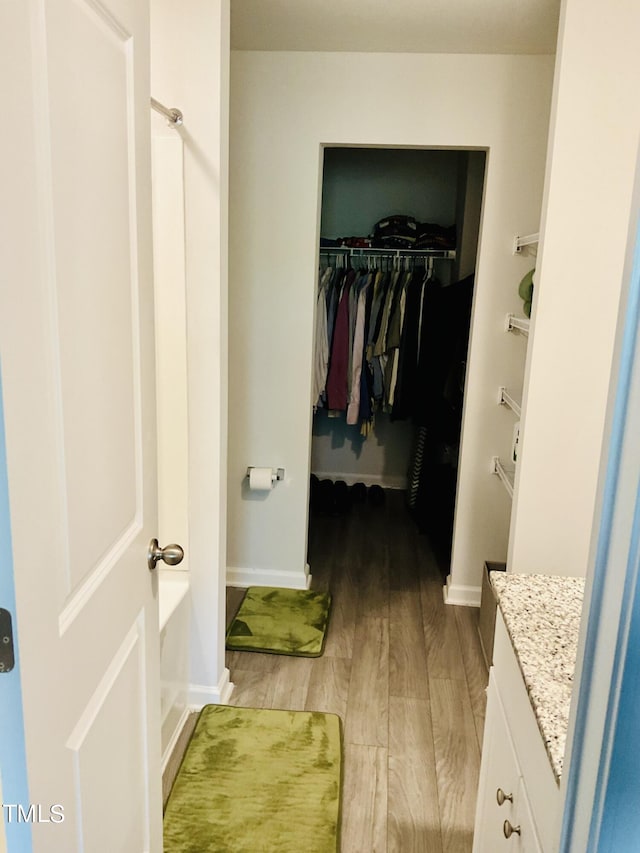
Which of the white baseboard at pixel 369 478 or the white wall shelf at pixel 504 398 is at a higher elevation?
the white wall shelf at pixel 504 398

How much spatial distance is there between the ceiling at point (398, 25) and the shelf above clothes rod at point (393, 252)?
1.46 meters

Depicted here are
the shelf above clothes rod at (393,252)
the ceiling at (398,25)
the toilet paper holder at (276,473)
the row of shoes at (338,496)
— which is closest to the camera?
the ceiling at (398,25)

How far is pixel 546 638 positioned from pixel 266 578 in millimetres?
2278

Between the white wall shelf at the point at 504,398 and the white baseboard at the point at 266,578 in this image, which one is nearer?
the white wall shelf at the point at 504,398

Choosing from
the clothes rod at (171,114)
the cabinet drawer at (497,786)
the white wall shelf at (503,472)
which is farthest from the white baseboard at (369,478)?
the cabinet drawer at (497,786)

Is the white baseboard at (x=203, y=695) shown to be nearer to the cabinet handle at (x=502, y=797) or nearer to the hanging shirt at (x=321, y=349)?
the cabinet handle at (x=502, y=797)

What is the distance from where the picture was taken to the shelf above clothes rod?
4.12 metres

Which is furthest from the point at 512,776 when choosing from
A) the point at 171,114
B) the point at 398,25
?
the point at 398,25

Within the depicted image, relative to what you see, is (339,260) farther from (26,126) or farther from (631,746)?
(631,746)

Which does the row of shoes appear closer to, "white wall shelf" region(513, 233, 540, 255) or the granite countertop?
"white wall shelf" region(513, 233, 540, 255)

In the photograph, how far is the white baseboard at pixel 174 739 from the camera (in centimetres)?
212

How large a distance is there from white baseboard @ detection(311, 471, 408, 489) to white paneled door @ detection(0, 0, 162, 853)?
3.59 m

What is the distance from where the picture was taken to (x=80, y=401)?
99 cm

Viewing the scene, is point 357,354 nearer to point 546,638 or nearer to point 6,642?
point 546,638
